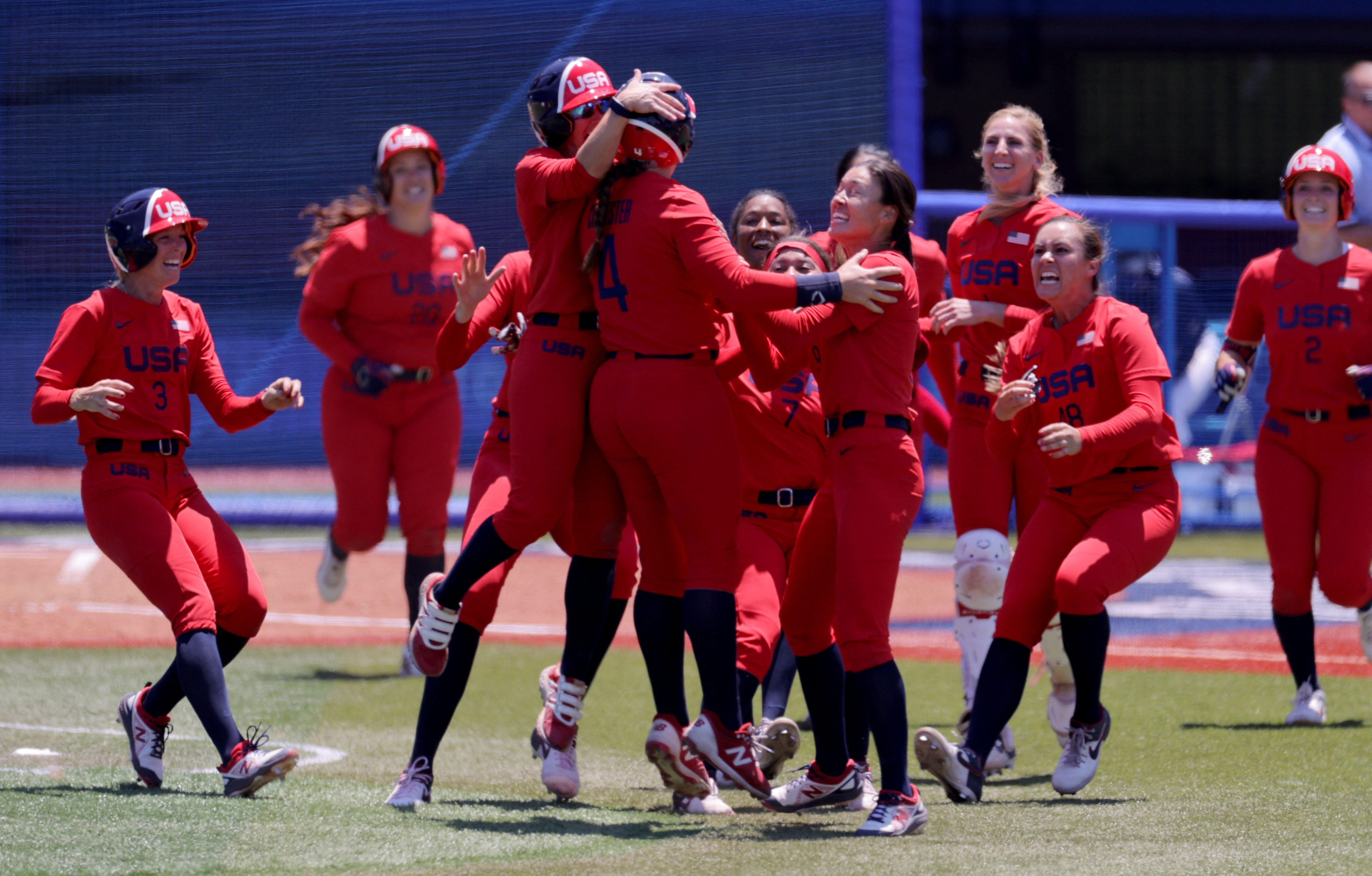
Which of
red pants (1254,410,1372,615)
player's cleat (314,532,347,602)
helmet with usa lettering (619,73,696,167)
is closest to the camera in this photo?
helmet with usa lettering (619,73,696,167)

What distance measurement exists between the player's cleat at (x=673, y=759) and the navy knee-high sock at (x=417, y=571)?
125 inches

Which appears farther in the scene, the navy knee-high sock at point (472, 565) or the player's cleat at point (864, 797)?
the player's cleat at point (864, 797)

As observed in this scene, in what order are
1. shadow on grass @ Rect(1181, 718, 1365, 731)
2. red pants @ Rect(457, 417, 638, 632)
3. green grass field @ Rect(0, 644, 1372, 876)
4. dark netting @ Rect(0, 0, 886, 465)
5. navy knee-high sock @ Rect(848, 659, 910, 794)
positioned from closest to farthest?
1. green grass field @ Rect(0, 644, 1372, 876)
2. navy knee-high sock @ Rect(848, 659, 910, 794)
3. red pants @ Rect(457, 417, 638, 632)
4. shadow on grass @ Rect(1181, 718, 1365, 731)
5. dark netting @ Rect(0, 0, 886, 465)

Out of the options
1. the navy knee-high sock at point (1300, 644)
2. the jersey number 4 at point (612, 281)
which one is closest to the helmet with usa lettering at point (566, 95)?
the jersey number 4 at point (612, 281)

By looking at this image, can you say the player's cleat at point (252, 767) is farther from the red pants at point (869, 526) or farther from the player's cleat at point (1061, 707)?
the player's cleat at point (1061, 707)

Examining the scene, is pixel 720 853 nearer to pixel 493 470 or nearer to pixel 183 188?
pixel 493 470

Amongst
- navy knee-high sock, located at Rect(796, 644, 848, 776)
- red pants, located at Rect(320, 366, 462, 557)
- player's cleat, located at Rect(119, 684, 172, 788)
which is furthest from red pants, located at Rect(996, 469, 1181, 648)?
red pants, located at Rect(320, 366, 462, 557)

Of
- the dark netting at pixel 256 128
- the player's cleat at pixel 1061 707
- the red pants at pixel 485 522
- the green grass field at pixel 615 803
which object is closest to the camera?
the green grass field at pixel 615 803

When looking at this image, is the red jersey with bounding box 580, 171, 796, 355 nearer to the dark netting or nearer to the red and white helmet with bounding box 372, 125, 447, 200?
the red and white helmet with bounding box 372, 125, 447, 200

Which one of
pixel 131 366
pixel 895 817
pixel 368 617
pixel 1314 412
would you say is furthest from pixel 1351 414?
pixel 368 617

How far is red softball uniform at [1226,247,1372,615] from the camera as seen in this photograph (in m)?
6.05

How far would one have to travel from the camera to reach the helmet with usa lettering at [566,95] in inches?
183

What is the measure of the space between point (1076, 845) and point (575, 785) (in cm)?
155

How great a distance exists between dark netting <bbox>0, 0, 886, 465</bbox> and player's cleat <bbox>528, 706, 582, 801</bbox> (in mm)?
7787
